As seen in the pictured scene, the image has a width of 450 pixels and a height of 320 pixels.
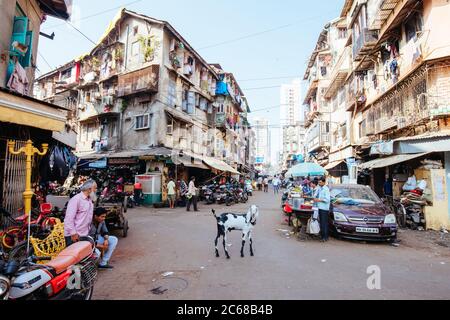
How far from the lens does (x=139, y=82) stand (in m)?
19.0

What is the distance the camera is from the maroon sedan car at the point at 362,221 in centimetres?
710

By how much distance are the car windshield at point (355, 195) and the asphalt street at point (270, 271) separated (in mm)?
1663

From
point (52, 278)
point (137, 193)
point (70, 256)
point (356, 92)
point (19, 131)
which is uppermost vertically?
point (356, 92)

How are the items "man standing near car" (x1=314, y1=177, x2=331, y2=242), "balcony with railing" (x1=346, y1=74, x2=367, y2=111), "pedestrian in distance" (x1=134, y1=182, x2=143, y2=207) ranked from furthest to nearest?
"balcony with railing" (x1=346, y1=74, x2=367, y2=111)
"pedestrian in distance" (x1=134, y1=182, x2=143, y2=207)
"man standing near car" (x1=314, y1=177, x2=331, y2=242)

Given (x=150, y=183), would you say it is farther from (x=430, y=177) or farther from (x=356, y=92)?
(x=356, y=92)

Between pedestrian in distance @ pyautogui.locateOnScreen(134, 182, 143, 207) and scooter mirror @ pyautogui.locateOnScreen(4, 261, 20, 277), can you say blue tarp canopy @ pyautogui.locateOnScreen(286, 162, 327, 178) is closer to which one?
pedestrian in distance @ pyautogui.locateOnScreen(134, 182, 143, 207)

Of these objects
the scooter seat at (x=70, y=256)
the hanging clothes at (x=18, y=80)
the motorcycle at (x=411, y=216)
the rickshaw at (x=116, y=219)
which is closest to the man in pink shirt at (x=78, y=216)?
the scooter seat at (x=70, y=256)

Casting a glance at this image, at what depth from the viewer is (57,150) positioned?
7934 millimetres

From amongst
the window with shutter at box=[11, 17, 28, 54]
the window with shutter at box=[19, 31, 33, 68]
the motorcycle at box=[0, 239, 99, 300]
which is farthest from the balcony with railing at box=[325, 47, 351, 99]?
the motorcycle at box=[0, 239, 99, 300]

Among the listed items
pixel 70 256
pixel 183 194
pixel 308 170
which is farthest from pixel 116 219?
pixel 308 170

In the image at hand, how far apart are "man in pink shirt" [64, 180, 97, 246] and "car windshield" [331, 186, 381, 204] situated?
7619 mm

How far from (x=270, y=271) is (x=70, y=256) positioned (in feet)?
11.3

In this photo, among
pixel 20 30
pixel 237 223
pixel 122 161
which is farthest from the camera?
pixel 122 161

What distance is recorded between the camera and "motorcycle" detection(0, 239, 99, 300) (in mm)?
2568
